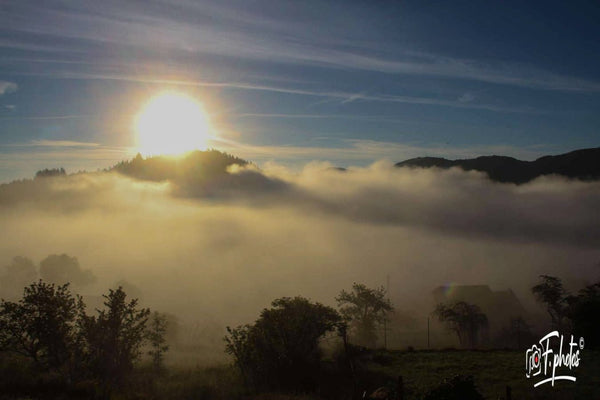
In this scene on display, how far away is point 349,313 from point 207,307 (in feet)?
324

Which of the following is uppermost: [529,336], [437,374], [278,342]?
[278,342]

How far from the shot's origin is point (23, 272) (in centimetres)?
18125

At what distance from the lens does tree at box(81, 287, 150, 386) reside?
36844 mm

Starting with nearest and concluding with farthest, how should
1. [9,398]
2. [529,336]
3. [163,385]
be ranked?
[9,398]
[163,385]
[529,336]

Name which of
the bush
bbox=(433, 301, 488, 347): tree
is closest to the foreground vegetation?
the bush

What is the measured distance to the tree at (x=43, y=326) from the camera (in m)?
36.6

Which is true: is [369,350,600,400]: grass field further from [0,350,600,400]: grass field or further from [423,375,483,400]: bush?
[423,375,483,400]: bush

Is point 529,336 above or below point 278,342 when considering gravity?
below

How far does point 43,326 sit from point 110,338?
533 cm

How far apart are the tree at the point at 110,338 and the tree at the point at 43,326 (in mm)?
1467

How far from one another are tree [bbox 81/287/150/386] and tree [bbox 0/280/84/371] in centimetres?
147

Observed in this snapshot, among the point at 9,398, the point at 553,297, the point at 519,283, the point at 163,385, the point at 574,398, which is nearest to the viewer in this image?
the point at 9,398

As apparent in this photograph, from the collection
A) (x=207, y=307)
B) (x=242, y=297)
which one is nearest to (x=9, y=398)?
(x=207, y=307)

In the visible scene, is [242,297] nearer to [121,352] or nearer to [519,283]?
[519,283]
